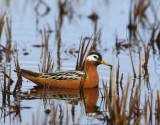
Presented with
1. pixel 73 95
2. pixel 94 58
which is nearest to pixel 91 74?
pixel 94 58

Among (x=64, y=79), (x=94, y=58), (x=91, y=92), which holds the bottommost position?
(x=91, y=92)

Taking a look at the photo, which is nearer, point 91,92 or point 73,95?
point 73,95

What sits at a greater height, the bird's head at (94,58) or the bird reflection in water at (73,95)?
the bird's head at (94,58)

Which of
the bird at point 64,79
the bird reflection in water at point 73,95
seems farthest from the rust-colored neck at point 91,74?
the bird reflection in water at point 73,95

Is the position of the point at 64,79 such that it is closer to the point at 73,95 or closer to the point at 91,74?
the point at 91,74

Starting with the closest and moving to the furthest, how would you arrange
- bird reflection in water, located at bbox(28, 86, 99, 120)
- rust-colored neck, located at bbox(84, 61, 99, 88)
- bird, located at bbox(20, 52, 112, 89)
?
bird reflection in water, located at bbox(28, 86, 99, 120) → bird, located at bbox(20, 52, 112, 89) → rust-colored neck, located at bbox(84, 61, 99, 88)

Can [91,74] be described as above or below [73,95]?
above

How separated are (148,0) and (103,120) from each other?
37.8 ft

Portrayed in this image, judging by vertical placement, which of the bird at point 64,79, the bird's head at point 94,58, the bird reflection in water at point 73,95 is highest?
the bird's head at point 94,58

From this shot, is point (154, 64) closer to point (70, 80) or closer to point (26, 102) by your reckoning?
point (70, 80)

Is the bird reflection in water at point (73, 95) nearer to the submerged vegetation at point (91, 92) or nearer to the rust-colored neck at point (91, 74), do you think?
the submerged vegetation at point (91, 92)

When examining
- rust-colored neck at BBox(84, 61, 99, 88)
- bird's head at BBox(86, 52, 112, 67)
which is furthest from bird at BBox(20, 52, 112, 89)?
bird's head at BBox(86, 52, 112, 67)

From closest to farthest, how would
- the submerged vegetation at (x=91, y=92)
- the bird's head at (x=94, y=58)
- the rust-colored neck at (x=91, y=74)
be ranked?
1. the submerged vegetation at (x=91, y=92)
2. the rust-colored neck at (x=91, y=74)
3. the bird's head at (x=94, y=58)

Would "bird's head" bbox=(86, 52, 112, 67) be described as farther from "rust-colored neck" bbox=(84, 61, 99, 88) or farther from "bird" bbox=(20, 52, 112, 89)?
"bird" bbox=(20, 52, 112, 89)
